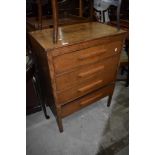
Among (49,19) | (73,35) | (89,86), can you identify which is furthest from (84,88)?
(49,19)

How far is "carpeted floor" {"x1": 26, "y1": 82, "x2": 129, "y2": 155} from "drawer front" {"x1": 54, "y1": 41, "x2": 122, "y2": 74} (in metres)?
0.63

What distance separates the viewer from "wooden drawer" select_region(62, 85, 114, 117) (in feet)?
4.34

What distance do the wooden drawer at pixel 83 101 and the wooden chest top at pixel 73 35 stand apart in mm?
477

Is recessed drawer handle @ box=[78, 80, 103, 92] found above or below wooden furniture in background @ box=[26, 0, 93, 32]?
below

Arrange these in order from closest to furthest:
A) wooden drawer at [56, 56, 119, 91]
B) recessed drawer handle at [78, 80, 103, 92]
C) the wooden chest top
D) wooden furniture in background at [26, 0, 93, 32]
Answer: the wooden chest top → wooden drawer at [56, 56, 119, 91] → recessed drawer handle at [78, 80, 103, 92] → wooden furniture in background at [26, 0, 93, 32]

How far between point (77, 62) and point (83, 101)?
15.2 inches

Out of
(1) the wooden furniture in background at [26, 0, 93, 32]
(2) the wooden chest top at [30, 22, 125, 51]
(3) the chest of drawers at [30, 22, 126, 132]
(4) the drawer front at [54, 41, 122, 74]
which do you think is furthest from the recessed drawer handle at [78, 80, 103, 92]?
(1) the wooden furniture in background at [26, 0, 93, 32]

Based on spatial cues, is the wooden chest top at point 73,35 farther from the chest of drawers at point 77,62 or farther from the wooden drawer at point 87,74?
the wooden drawer at point 87,74

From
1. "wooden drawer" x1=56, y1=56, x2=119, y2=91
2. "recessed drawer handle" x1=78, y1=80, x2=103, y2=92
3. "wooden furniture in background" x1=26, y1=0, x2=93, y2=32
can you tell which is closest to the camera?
"wooden drawer" x1=56, y1=56, x2=119, y2=91

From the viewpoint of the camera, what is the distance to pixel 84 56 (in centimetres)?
115

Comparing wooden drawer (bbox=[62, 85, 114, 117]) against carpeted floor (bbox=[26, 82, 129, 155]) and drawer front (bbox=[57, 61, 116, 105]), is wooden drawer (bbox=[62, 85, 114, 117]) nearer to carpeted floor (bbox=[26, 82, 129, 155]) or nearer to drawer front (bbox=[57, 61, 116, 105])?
Result: drawer front (bbox=[57, 61, 116, 105])

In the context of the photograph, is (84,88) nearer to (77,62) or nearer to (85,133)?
(77,62)

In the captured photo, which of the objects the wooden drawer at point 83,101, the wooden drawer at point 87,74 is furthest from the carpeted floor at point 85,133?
the wooden drawer at point 87,74
